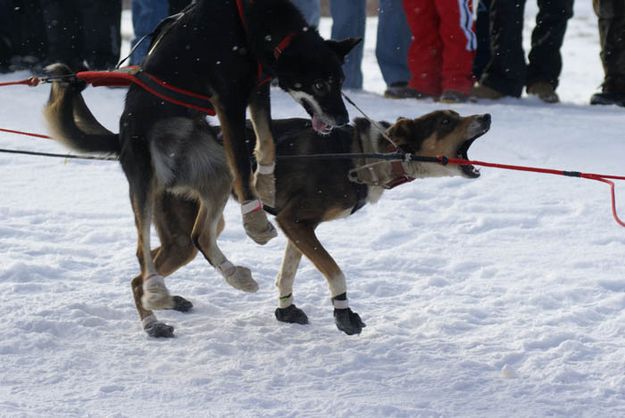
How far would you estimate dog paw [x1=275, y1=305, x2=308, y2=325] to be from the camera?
15.6ft

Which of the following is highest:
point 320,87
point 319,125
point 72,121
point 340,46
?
point 340,46

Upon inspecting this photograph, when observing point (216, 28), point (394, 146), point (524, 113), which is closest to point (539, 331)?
point (394, 146)

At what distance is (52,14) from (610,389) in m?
6.00

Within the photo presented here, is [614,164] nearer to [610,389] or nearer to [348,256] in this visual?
[348,256]

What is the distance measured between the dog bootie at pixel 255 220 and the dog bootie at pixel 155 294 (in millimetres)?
422

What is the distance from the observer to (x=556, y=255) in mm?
5691

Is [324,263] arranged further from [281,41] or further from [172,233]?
[281,41]

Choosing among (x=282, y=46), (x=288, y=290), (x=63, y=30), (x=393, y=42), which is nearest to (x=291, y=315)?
(x=288, y=290)

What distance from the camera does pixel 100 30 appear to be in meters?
8.44

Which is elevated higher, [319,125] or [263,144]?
[319,125]

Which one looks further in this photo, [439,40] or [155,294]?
[439,40]

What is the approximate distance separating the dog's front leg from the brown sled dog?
0.50 feet

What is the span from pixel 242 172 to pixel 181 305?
1099 millimetres

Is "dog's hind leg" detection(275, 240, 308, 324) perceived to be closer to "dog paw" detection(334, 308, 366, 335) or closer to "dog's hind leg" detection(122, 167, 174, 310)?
"dog paw" detection(334, 308, 366, 335)
